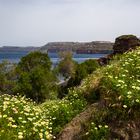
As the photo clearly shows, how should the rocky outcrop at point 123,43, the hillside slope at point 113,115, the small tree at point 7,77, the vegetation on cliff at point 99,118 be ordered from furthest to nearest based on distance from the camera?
the small tree at point 7,77, the rocky outcrop at point 123,43, the hillside slope at point 113,115, the vegetation on cliff at point 99,118

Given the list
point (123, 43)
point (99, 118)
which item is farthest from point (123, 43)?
point (99, 118)

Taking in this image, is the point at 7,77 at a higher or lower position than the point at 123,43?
lower

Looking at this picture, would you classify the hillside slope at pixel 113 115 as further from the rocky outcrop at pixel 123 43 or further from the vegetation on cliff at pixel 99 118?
the rocky outcrop at pixel 123 43

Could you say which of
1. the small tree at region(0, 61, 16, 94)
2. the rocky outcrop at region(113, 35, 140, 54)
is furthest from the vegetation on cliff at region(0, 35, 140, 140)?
the small tree at region(0, 61, 16, 94)

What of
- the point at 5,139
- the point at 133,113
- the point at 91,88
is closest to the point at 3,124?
the point at 5,139

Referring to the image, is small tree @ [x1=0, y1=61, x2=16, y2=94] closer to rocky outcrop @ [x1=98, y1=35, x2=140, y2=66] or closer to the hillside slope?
rocky outcrop @ [x1=98, y1=35, x2=140, y2=66]

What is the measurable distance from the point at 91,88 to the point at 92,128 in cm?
316

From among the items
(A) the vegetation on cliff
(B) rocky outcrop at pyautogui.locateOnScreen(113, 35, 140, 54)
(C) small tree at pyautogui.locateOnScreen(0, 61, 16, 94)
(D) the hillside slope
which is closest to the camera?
(A) the vegetation on cliff

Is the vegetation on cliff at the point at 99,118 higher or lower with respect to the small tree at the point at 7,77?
higher

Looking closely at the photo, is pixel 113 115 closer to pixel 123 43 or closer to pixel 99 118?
pixel 99 118

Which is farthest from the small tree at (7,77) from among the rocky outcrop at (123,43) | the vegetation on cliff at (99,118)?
the vegetation on cliff at (99,118)

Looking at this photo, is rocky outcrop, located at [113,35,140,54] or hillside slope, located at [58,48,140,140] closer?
hillside slope, located at [58,48,140,140]

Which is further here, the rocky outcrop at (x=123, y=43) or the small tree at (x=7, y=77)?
the small tree at (x=7, y=77)

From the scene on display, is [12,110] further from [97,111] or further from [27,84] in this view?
[27,84]
